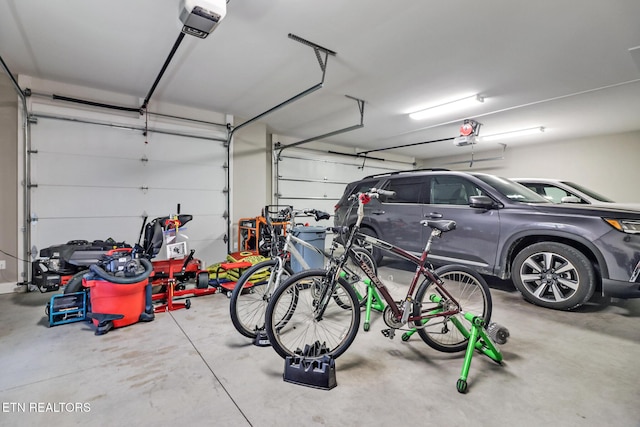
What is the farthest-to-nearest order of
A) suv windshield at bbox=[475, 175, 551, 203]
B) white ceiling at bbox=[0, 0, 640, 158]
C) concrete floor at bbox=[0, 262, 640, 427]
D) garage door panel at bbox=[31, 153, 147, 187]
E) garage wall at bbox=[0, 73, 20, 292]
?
garage door panel at bbox=[31, 153, 147, 187] < garage wall at bbox=[0, 73, 20, 292] < suv windshield at bbox=[475, 175, 551, 203] < white ceiling at bbox=[0, 0, 640, 158] < concrete floor at bbox=[0, 262, 640, 427]

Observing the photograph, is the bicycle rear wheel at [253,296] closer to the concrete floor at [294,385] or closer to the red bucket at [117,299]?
the concrete floor at [294,385]

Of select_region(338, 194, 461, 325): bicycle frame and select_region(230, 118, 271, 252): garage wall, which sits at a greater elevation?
select_region(230, 118, 271, 252): garage wall

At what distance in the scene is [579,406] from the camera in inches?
61.0

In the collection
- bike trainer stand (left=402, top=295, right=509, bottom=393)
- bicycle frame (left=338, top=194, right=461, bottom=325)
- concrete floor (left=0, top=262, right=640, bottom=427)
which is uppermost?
bicycle frame (left=338, top=194, right=461, bottom=325)

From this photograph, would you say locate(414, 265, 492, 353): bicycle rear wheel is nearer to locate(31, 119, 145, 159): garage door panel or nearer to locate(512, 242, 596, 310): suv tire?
locate(512, 242, 596, 310): suv tire

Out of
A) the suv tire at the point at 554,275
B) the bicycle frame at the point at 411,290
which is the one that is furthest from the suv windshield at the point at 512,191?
the bicycle frame at the point at 411,290

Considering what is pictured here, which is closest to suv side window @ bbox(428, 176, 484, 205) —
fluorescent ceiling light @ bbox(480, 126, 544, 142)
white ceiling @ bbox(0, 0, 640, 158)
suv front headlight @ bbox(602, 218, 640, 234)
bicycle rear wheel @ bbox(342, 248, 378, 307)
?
suv front headlight @ bbox(602, 218, 640, 234)

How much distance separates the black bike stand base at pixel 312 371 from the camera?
1.69m

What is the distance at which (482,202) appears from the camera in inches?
Answer: 131

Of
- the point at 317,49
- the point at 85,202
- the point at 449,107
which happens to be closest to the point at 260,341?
the point at 317,49

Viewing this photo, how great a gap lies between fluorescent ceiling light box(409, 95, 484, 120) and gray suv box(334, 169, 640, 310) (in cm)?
152

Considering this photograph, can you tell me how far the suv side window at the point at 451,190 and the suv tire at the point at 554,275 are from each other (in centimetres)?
93

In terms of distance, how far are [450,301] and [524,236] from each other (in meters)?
1.80

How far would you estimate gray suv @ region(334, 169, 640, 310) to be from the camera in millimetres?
2641
